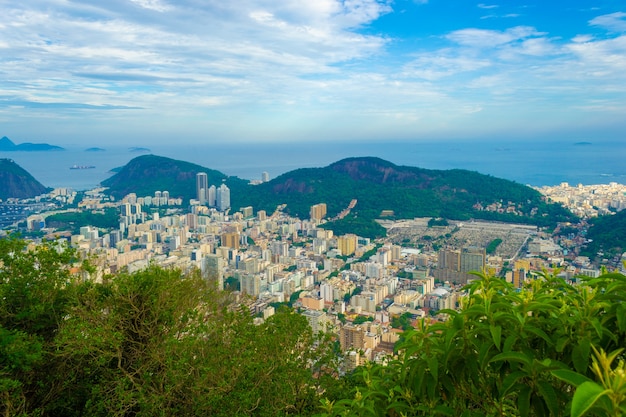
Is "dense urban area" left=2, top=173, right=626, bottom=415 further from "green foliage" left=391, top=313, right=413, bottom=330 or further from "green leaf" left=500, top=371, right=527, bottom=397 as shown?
"green leaf" left=500, top=371, right=527, bottom=397

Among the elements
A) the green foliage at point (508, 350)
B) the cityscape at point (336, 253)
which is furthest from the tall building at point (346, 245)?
the green foliage at point (508, 350)

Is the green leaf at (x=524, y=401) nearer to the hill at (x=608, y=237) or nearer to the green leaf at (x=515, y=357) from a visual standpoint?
the green leaf at (x=515, y=357)

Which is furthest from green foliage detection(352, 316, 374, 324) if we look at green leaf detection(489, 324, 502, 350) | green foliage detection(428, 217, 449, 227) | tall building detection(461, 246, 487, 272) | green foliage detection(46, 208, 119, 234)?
green foliage detection(46, 208, 119, 234)

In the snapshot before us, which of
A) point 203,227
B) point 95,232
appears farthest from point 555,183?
point 95,232

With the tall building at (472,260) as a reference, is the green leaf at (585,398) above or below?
above

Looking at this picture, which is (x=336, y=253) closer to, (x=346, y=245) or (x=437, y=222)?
(x=346, y=245)

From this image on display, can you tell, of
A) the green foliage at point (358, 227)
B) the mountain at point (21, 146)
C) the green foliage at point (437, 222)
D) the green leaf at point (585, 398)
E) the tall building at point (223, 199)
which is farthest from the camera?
the mountain at point (21, 146)

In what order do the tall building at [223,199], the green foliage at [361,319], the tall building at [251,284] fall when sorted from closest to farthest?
the green foliage at [361,319] → the tall building at [251,284] → the tall building at [223,199]

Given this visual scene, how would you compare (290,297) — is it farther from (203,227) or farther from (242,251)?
(203,227)

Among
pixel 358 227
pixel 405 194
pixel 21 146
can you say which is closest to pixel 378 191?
pixel 405 194
